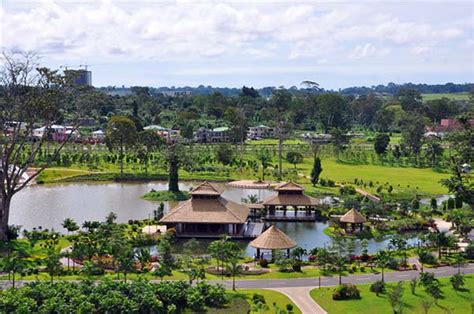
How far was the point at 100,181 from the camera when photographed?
8975 cm

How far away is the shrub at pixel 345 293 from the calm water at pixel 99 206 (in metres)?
14.5

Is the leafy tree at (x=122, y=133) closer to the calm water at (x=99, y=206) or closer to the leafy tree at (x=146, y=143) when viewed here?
the leafy tree at (x=146, y=143)

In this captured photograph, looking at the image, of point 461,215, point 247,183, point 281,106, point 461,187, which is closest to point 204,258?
point 461,187

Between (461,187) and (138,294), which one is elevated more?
(461,187)

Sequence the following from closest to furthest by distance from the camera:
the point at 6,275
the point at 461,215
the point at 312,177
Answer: the point at 6,275 < the point at 461,215 < the point at 312,177

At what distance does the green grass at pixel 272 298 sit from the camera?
38.9m

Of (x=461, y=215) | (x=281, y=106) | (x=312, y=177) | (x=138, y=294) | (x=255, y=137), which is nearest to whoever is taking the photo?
(x=138, y=294)

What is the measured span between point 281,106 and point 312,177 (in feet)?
289

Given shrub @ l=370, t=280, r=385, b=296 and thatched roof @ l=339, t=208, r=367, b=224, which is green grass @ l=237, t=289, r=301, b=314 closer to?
shrub @ l=370, t=280, r=385, b=296

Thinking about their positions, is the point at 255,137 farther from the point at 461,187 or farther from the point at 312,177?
the point at 461,187

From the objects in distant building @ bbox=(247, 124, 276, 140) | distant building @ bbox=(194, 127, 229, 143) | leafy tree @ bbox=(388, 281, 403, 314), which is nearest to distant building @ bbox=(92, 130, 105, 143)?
distant building @ bbox=(194, 127, 229, 143)

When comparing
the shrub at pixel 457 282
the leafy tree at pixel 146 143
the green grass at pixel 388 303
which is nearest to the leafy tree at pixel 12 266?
the green grass at pixel 388 303

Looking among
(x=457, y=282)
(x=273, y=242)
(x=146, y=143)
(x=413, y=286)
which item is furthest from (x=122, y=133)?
(x=457, y=282)

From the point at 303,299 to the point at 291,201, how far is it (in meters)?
26.9
